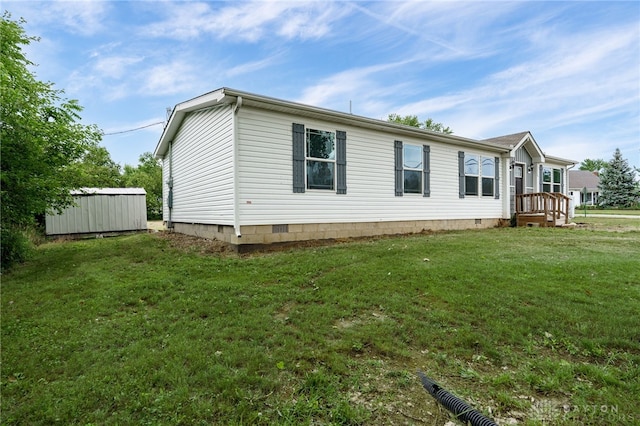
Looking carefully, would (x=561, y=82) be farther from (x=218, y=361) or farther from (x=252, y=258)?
(x=218, y=361)

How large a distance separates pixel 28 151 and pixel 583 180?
54074 millimetres

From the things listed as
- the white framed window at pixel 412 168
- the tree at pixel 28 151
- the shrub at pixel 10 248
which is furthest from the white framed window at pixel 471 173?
the shrub at pixel 10 248

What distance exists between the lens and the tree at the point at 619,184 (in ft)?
102

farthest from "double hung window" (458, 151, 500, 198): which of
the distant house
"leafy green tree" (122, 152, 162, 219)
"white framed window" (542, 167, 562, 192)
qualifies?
the distant house

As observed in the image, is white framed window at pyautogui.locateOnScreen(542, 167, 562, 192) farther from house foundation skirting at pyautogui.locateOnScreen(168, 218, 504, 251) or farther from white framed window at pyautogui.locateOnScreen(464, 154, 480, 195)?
house foundation skirting at pyautogui.locateOnScreen(168, 218, 504, 251)

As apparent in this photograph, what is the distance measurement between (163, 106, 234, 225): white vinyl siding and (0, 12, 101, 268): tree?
265 cm

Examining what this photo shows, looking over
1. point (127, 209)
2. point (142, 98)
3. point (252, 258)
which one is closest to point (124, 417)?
point (252, 258)

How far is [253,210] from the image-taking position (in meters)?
7.00

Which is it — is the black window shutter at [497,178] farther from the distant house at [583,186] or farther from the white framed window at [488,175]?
the distant house at [583,186]

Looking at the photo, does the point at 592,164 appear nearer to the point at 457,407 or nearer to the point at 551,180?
the point at 551,180

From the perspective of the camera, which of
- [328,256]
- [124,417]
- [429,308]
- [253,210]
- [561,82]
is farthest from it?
[561,82]

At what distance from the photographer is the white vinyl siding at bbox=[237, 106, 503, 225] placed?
6.97 m

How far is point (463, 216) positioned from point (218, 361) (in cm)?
1045

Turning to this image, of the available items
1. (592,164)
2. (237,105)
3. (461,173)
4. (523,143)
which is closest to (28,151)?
(237,105)
